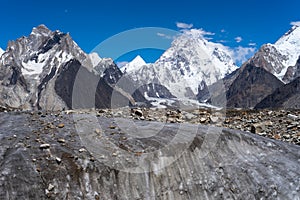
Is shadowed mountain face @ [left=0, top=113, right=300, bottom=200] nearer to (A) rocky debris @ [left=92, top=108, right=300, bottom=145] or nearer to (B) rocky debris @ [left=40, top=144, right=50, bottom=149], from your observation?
(B) rocky debris @ [left=40, top=144, right=50, bottom=149]

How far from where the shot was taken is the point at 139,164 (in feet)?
41.1

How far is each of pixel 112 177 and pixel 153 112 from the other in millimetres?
9794

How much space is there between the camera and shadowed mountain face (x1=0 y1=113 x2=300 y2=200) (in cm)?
1101

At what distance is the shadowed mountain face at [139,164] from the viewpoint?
11008 millimetres

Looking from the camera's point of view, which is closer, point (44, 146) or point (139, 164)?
point (44, 146)

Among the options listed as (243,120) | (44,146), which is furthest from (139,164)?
(243,120)

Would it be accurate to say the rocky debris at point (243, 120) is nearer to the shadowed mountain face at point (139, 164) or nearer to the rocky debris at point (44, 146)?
the shadowed mountain face at point (139, 164)

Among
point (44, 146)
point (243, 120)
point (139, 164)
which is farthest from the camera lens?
point (243, 120)

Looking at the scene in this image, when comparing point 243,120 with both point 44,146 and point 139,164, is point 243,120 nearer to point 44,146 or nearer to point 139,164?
point 139,164

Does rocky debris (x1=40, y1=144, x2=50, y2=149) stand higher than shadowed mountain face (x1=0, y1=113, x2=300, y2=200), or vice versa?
rocky debris (x1=40, y1=144, x2=50, y2=149)

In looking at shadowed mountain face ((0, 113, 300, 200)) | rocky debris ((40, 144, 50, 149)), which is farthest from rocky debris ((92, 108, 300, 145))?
rocky debris ((40, 144, 50, 149))

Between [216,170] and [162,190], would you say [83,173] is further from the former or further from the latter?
[216,170]

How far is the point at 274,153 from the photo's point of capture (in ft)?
50.1

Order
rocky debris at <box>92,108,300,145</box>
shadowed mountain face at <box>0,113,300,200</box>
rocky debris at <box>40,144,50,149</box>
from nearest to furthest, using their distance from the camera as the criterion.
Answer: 1. shadowed mountain face at <box>0,113,300,200</box>
2. rocky debris at <box>40,144,50,149</box>
3. rocky debris at <box>92,108,300,145</box>
